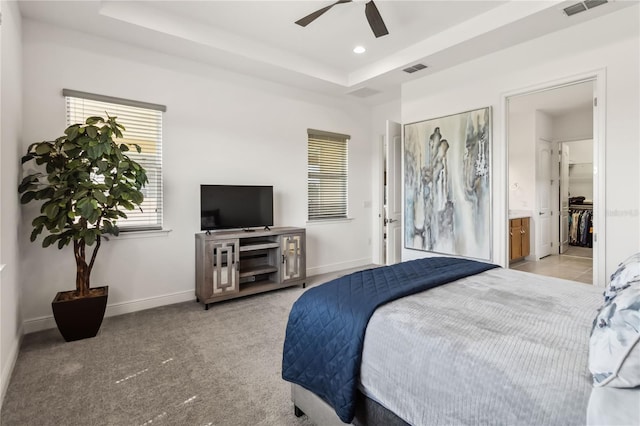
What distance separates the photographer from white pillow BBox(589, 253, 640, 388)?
0.89 meters

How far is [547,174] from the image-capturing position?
6.25 metres

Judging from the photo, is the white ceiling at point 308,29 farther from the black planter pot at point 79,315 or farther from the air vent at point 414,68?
the black planter pot at point 79,315

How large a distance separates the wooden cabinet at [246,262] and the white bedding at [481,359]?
2498mm

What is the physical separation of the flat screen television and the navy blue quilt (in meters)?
2.29

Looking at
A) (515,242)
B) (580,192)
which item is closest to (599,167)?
(515,242)

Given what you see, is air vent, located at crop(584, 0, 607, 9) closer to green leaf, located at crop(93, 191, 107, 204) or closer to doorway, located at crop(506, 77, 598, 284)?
doorway, located at crop(506, 77, 598, 284)

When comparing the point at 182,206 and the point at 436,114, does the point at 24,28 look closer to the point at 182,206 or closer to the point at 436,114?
the point at 182,206

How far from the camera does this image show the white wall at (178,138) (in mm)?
3055

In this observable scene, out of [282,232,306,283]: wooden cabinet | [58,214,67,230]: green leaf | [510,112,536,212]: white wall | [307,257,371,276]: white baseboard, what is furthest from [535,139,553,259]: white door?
[58,214,67,230]: green leaf

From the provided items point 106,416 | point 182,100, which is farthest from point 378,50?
point 106,416

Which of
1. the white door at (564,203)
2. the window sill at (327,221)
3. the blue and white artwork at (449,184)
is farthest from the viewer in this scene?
the white door at (564,203)

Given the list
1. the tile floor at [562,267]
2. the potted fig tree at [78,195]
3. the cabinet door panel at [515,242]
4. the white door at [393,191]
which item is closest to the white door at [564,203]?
the tile floor at [562,267]

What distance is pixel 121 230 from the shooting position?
3.42 meters

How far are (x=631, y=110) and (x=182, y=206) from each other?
4452mm
